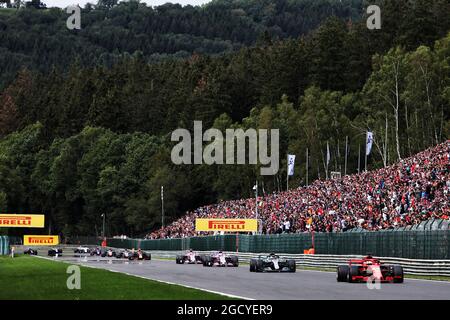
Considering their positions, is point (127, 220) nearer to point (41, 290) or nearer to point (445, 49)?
point (445, 49)

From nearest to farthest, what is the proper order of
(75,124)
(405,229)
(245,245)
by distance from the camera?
(405,229), (245,245), (75,124)

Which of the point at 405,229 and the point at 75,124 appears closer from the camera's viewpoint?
the point at 405,229

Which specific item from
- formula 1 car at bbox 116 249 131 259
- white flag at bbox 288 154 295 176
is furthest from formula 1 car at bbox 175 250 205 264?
white flag at bbox 288 154 295 176

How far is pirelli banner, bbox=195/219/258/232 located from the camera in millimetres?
71588

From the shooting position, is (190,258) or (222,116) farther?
(222,116)

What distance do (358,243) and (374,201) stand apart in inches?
389

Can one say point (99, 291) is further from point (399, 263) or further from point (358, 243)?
point (358, 243)

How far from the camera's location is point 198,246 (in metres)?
75.1

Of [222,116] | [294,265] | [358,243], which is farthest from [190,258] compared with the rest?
[222,116]

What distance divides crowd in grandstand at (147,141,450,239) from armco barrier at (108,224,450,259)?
2372mm

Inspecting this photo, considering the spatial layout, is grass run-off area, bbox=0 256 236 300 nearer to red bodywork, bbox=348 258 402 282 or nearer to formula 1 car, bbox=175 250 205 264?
red bodywork, bbox=348 258 402 282

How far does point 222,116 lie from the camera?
13162 centimetres
